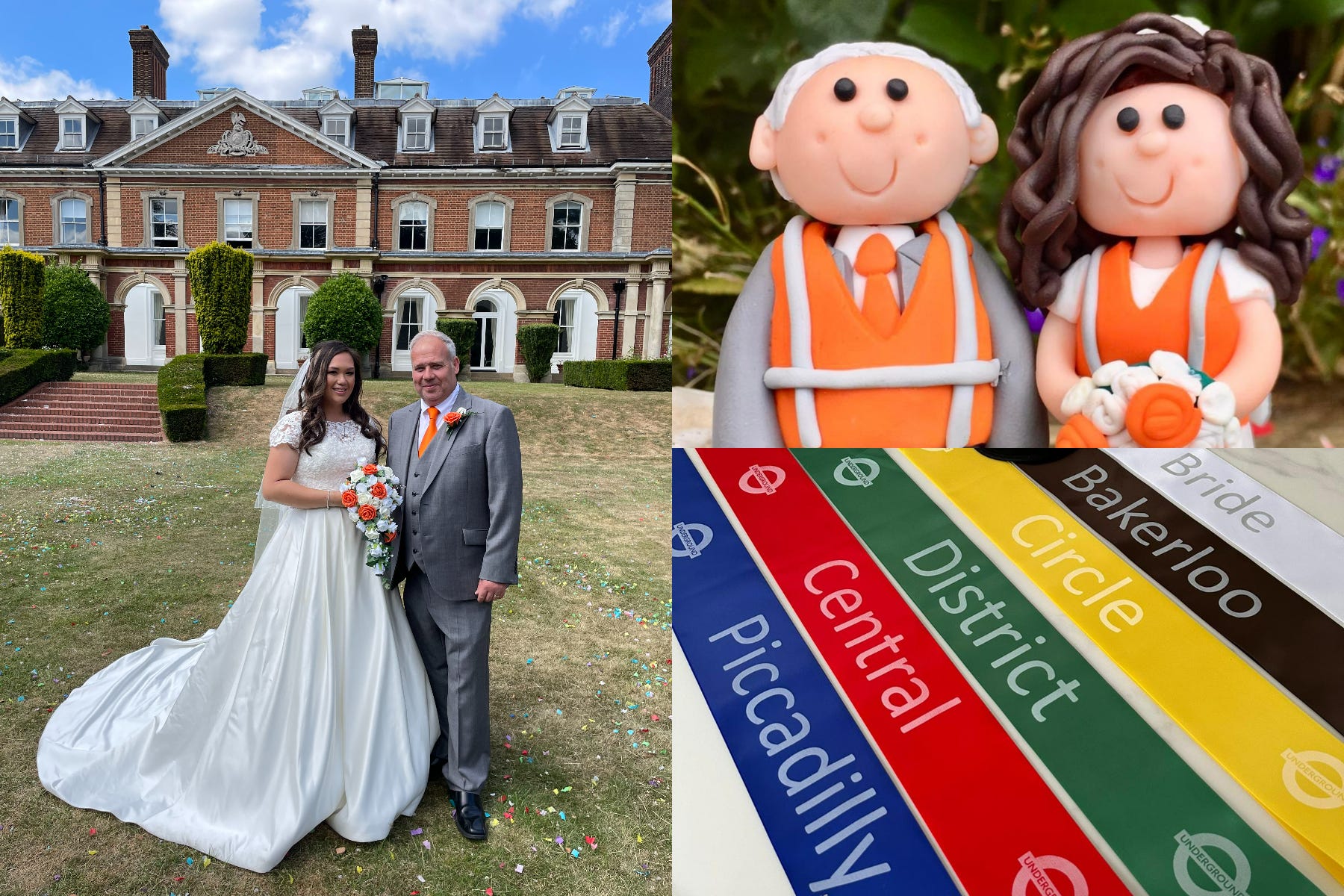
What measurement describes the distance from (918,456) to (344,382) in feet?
5.13

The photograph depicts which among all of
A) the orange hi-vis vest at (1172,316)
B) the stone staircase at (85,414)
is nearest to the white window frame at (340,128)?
the stone staircase at (85,414)

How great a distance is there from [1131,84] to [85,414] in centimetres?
648

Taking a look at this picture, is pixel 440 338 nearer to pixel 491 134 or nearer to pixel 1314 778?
pixel 1314 778

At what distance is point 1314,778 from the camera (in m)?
0.92

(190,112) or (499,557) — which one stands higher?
(190,112)

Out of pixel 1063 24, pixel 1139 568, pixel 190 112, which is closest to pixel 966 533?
pixel 1139 568

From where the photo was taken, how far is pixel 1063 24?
1.16 meters

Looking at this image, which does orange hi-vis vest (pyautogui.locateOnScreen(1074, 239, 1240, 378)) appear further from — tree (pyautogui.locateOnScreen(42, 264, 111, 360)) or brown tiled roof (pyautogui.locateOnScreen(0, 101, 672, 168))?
tree (pyautogui.locateOnScreen(42, 264, 111, 360))

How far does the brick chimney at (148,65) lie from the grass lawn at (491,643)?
7.82 ft

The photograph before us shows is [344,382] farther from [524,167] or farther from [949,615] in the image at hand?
[524,167]

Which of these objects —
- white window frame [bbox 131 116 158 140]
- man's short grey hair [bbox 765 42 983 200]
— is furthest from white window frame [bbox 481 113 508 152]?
man's short grey hair [bbox 765 42 983 200]

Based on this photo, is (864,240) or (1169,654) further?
(864,240)

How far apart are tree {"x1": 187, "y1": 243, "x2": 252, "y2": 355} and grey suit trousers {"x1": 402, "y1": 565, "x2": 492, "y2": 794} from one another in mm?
4666

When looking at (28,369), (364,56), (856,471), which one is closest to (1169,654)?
(856,471)
